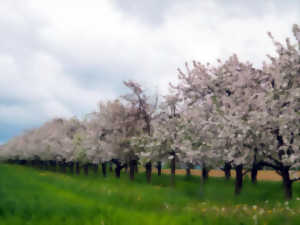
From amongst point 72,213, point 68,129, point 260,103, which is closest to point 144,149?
point 260,103

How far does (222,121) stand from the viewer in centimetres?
2016

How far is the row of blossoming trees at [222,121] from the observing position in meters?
18.2

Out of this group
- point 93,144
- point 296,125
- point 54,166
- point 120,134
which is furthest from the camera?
point 54,166

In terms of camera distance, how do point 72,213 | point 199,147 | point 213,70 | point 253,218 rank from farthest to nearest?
point 213,70 < point 199,147 < point 72,213 < point 253,218

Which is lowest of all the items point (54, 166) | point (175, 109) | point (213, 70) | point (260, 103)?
point (54, 166)

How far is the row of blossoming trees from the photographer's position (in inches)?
715

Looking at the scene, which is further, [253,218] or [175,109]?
[175,109]

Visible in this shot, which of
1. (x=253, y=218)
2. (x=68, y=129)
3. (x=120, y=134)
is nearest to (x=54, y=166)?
(x=68, y=129)

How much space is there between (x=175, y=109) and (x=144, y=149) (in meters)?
5.79

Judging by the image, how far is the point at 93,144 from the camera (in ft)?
157

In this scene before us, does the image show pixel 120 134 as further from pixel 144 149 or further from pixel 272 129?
pixel 272 129

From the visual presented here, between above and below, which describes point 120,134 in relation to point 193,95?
below

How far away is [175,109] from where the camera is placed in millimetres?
34625

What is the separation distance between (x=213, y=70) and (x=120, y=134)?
17356 millimetres
